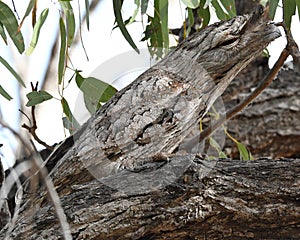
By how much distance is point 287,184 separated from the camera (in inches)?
35.8

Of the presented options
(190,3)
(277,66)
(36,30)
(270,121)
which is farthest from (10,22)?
(270,121)

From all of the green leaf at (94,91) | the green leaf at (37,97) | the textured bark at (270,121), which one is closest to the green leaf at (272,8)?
the green leaf at (94,91)

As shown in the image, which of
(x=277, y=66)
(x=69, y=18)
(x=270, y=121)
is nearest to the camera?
(x=69, y=18)

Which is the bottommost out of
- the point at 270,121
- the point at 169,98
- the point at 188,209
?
the point at 270,121

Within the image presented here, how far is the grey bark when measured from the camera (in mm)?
861

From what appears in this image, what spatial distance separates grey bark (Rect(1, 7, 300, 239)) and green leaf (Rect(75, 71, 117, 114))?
16cm

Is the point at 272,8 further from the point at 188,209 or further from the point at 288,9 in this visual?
the point at 188,209

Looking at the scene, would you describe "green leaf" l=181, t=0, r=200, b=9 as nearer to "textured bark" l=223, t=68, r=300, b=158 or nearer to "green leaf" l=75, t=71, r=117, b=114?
"green leaf" l=75, t=71, r=117, b=114

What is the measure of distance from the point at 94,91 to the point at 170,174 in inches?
16.2

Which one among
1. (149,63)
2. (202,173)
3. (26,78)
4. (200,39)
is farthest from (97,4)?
(202,173)

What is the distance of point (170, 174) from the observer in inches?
35.0

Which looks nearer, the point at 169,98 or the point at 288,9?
the point at 169,98

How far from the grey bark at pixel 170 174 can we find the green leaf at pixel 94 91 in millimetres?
164

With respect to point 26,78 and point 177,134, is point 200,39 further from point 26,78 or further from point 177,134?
point 26,78
